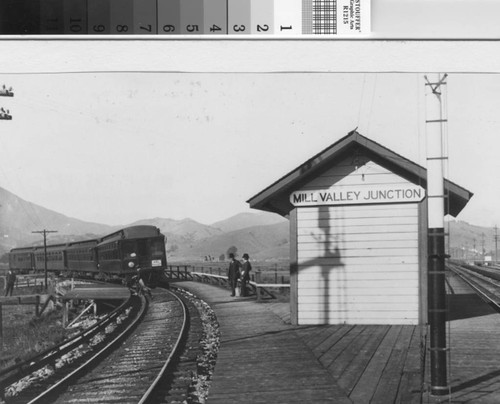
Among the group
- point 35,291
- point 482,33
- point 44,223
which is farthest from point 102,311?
point 482,33

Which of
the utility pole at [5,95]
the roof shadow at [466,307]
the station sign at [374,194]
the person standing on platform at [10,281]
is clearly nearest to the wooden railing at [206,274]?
the station sign at [374,194]

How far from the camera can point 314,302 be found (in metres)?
7.75

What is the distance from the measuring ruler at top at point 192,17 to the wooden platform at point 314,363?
122 inches

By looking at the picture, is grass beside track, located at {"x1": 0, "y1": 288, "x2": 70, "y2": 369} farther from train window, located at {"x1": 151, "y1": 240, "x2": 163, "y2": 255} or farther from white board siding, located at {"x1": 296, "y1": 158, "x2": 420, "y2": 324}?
white board siding, located at {"x1": 296, "y1": 158, "x2": 420, "y2": 324}

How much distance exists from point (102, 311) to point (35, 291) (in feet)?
9.19

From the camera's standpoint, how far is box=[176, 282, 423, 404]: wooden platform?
514cm

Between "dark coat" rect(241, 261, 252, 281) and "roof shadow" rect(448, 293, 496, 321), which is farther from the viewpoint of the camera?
"roof shadow" rect(448, 293, 496, 321)

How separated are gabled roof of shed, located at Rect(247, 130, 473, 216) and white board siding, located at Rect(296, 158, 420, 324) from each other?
4.2 inches

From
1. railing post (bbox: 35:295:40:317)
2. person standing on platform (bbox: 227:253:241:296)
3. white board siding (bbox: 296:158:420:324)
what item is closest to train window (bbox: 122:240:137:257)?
person standing on platform (bbox: 227:253:241:296)

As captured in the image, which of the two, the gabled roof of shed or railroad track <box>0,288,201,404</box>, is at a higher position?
the gabled roof of shed

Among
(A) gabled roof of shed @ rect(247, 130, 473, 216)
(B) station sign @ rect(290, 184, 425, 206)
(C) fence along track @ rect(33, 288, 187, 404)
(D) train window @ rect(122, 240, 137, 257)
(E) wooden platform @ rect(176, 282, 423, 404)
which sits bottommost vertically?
(C) fence along track @ rect(33, 288, 187, 404)

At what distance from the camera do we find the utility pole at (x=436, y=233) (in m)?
4.81

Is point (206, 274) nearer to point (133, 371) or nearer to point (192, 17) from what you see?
point (133, 371)

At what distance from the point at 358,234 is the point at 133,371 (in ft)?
10.3
